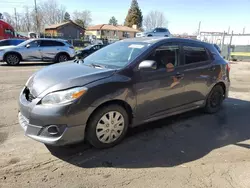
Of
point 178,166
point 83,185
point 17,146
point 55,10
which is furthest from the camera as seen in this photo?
point 55,10

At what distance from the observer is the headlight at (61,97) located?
3.02m

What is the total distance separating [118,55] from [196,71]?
1624 millimetres

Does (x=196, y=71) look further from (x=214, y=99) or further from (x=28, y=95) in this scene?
(x=28, y=95)

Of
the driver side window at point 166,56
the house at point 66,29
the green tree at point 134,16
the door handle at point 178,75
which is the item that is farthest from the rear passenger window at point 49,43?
the green tree at point 134,16

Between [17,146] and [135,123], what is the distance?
1.86 m

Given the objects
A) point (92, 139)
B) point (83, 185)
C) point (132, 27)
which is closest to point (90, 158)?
point (92, 139)

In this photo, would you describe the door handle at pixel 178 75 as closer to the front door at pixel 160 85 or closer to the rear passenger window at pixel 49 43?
the front door at pixel 160 85

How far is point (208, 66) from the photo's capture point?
16.2ft

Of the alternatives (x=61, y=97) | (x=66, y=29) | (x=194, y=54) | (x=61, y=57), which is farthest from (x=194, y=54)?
(x=66, y=29)

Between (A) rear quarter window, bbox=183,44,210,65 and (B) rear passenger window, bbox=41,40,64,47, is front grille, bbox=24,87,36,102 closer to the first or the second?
(A) rear quarter window, bbox=183,44,210,65

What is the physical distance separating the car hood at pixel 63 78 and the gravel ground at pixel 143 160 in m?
0.95

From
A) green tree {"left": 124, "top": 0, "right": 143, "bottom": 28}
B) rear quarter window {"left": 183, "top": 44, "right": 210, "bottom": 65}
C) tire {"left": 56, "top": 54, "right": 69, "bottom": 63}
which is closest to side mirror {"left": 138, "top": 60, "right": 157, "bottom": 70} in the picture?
rear quarter window {"left": 183, "top": 44, "right": 210, "bottom": 65}

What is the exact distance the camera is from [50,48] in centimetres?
1425

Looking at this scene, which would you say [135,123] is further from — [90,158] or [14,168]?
[14,168]
